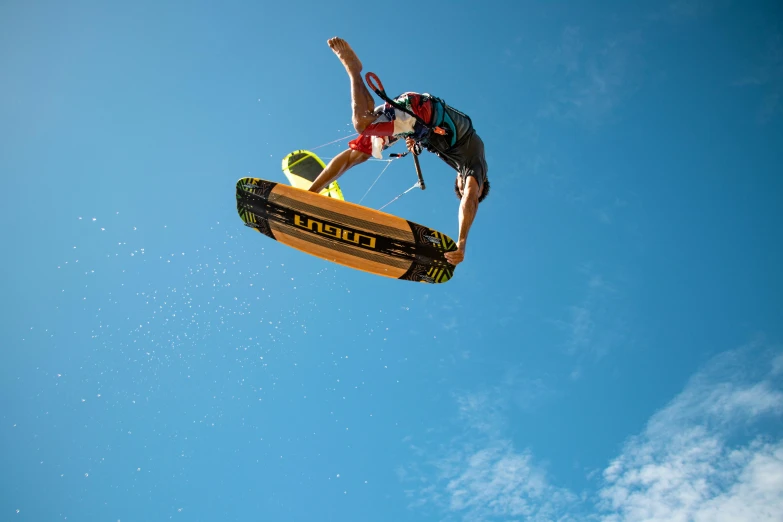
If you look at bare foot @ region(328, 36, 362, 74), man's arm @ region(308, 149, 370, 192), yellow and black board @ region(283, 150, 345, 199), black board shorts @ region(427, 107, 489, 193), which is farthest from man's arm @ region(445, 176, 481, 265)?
yellow and black board @ region(283, 150, 345, 199)

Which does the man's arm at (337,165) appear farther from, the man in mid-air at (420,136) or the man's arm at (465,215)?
the man's arm at (465,215)

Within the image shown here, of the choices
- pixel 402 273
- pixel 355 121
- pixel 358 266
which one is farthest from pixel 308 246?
pixel 355 121

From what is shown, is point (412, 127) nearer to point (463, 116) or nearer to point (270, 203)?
point (463, 116)

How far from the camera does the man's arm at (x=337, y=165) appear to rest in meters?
8.13

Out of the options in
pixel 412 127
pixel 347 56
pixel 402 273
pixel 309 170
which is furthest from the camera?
pixel 309 170

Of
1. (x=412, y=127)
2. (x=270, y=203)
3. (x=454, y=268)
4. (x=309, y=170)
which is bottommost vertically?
(x=454, y=268)

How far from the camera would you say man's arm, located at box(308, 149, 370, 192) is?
813cm

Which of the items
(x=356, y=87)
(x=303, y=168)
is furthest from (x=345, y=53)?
(x=303, y=168)

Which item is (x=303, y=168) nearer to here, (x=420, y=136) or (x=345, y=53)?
(x=420, y=136)

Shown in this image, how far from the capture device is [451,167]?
26.9 ft

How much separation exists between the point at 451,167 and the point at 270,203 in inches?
95.5

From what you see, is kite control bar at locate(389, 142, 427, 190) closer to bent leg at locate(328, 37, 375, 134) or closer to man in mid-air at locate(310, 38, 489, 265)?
man in mid-air at locate(310, 38, 489, 265)

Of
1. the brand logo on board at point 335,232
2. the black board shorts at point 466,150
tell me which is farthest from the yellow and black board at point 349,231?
the black board shorts at point 466,150

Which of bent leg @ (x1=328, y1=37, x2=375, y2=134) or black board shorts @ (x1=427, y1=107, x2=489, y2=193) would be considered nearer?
bent leg @ (x1=328, y1=37, x2=375, y2=134)
